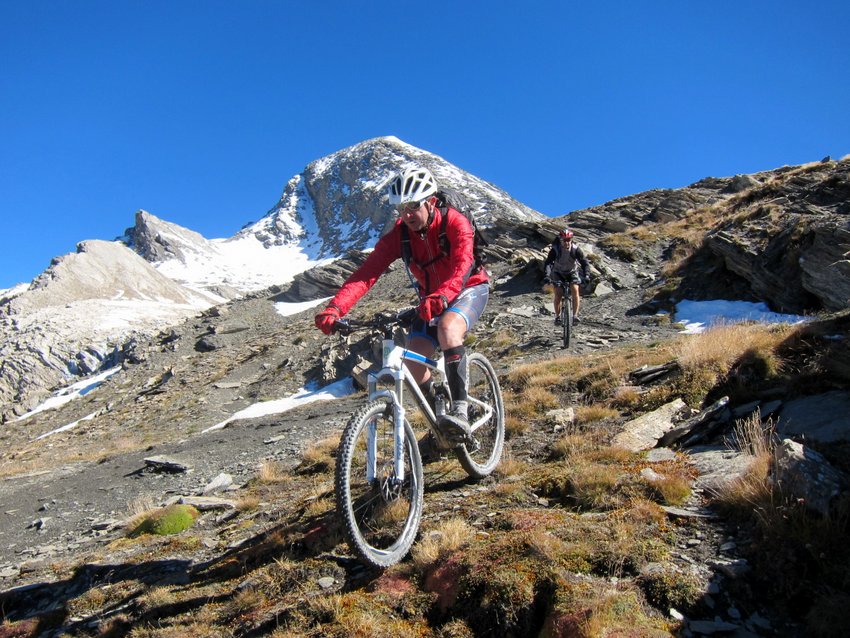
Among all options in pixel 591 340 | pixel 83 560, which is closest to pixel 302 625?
pixel 83 560

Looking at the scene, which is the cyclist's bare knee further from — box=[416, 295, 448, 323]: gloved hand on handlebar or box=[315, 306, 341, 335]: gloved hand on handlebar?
box=[315, 306, 341, 335]: gloved hand on handlebar

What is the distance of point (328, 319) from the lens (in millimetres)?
4656

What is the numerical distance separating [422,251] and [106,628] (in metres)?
4.27

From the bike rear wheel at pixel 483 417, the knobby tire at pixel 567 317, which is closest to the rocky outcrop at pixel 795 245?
the knobby tire at pixel 567 317

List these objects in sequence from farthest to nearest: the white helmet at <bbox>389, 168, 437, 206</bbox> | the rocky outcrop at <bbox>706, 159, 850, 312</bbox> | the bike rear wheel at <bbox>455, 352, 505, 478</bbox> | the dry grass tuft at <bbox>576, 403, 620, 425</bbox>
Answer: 1. the rocky outcrop at <bbox>706, 159, 850, 312</bbox>
2. the dry grass tuft at <bbox>576, 403, 620, 425</bbox>
3. the bike rear wheel at <bbox>455, 352, 505, 478</bbox>
4. the white helmet at <bbox>389, 168, 437, 206</bbox>

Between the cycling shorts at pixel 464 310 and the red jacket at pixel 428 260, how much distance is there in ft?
0.33

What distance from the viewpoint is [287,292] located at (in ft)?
208

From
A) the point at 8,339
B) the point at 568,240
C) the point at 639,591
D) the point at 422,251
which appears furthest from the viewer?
the point at 8,339

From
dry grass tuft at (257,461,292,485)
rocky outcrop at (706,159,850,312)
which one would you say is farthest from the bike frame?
rocky outcrop at (706,159,850,312)

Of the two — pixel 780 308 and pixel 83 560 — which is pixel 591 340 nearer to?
pixel 780 308

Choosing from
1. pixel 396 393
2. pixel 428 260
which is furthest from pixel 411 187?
pixel 396 393

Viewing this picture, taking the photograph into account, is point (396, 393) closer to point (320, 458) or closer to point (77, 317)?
point (320, 458)

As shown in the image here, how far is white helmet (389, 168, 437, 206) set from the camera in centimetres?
489

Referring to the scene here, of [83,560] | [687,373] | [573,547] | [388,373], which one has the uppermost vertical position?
[388,373]
